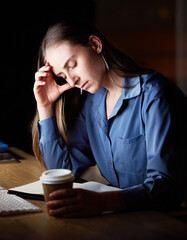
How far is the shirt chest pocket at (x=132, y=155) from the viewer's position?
144 centimetres

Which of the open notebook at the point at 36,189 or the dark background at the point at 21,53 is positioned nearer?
the open notebook at the point at 36,189

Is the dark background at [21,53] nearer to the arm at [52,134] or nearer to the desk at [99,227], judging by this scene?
the arm at [52,134]

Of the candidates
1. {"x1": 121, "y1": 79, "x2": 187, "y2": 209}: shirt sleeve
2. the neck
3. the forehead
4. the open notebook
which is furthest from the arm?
{"x1": 121, "y1": 79, "x2": 187, "y2": 209}: shirt sleeve

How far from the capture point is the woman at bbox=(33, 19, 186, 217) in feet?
3.49

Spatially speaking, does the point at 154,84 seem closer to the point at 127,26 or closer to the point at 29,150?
the point at 29,150

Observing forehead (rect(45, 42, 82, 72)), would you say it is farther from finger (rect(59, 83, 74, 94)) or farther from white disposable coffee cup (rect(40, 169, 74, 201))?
white disposable coffee cup (rect(40, 169, 74, 201))

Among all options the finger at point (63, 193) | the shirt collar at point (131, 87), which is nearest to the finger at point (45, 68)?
the shirt collar at point (131, 87)

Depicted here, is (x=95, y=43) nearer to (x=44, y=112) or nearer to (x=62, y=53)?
(x=62, y=53)

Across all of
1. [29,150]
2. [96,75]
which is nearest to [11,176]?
[96,75]

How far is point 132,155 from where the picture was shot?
1.47 m

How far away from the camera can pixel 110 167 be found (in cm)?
160

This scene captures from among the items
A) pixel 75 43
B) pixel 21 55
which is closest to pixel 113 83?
pixel 75 43

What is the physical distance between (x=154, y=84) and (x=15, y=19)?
57.0 inches

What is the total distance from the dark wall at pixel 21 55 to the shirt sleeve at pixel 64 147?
0.91 meters
